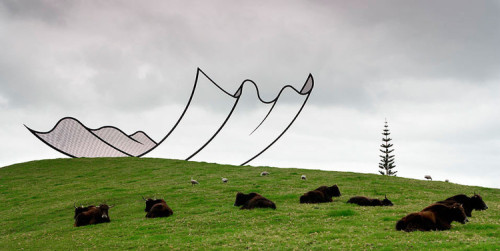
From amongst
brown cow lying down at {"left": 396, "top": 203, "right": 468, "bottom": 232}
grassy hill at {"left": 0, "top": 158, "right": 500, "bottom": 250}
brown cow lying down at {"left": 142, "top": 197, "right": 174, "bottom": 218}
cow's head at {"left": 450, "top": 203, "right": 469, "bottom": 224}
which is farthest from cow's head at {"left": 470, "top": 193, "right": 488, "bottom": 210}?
brown cow lying down at {"left": 142, "top": 197, "right": 174, "bottom": 218}

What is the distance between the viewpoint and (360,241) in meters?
10.5

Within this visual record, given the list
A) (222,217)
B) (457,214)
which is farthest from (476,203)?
(222,217)

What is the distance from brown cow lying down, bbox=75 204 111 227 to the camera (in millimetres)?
16875

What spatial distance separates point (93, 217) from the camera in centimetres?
1698

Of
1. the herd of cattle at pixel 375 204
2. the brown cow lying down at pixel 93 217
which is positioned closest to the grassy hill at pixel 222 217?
the herd of cattle at pixel 375 204

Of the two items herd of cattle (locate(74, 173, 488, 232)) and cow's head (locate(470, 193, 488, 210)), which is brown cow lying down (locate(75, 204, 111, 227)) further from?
cow's head (locate(470, 193, 488, 210))

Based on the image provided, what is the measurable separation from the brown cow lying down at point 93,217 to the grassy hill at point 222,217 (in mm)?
506

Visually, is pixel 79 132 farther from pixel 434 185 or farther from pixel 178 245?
pixel 178 245

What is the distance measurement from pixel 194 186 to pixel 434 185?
13822 mm

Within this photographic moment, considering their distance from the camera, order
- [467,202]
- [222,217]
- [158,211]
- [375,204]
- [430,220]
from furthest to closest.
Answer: [375,204] < [158,211] < [222,217] < [467,202] < [430,220]

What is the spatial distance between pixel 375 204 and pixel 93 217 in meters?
10.6

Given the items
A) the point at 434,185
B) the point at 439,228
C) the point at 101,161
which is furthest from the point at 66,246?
the point at 101,161

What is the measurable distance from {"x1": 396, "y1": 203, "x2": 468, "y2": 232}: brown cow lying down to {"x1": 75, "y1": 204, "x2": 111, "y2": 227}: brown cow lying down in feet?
34.9

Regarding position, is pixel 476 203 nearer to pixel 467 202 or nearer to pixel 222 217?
pixel 467 202
